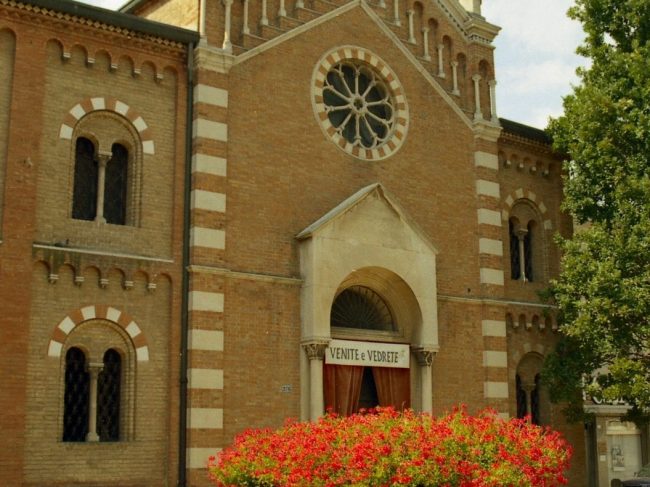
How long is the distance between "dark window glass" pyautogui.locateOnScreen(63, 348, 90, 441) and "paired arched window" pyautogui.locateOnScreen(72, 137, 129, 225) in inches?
112

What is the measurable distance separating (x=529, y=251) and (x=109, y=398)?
1304cm

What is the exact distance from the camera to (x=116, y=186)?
19.6 m

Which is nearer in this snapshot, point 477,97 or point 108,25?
point 108,25

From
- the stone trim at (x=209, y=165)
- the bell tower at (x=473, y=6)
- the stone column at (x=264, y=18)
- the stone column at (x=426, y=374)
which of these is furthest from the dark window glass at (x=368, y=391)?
the bell tower at (x=473, y=6)

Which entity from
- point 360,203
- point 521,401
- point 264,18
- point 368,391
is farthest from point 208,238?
point 521,401

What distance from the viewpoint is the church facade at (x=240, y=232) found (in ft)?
59.2

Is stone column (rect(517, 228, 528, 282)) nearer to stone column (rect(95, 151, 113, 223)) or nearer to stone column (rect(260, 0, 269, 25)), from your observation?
stone column (rect(260, 0, 269, 25))

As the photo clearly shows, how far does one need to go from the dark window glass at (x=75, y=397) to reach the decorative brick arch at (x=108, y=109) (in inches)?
172

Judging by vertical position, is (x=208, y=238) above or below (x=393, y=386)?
above

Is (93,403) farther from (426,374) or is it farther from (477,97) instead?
(477,97)

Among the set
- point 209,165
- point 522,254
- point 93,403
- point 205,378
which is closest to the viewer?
point 93,403

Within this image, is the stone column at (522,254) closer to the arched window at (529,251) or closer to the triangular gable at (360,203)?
the arched window at (529,251)

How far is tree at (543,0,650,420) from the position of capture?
2188 centimetres

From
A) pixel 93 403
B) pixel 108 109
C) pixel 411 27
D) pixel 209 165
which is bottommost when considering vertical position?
pixel 93 403
